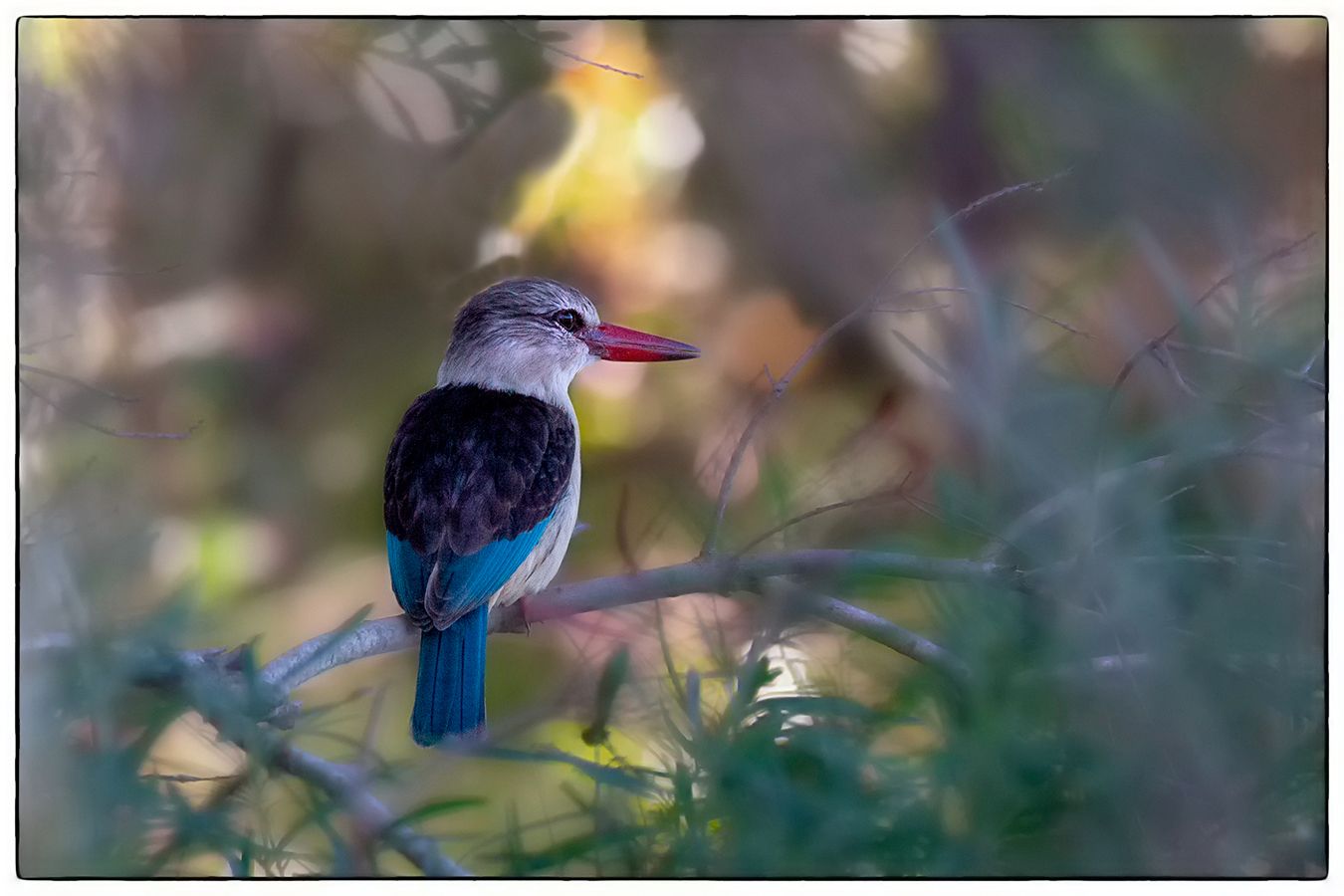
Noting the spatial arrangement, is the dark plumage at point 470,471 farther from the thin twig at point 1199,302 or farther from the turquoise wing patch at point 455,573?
the thin twig at point 1199,302

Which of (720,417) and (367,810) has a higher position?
(720,417)

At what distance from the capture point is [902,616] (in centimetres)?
236

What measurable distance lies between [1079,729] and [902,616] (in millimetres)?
317

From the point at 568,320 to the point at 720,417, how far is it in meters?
0.45

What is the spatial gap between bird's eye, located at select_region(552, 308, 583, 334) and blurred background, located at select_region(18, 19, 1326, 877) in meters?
0.17

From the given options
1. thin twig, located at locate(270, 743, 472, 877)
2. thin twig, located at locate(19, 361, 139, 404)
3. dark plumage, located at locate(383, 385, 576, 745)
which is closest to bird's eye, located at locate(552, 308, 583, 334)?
dark plumage, located at locate(383, 385, 576, 745)

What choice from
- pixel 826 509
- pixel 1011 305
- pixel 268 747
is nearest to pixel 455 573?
pixel 268 747

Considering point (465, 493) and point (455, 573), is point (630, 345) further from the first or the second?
point (455, 573)

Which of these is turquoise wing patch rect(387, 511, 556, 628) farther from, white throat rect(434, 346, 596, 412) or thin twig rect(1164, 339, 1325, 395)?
thin twig rect(1164, 339, 1325, 395)

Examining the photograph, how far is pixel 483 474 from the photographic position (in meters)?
2.64

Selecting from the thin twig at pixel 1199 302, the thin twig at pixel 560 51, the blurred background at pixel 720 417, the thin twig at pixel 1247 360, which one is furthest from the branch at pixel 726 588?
the thin twig at pixel 560 51

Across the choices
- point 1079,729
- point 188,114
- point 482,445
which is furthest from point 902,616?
point 188,114

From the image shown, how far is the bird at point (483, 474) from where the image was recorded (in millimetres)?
2424

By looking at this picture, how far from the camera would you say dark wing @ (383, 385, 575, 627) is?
96.9 inches
